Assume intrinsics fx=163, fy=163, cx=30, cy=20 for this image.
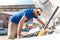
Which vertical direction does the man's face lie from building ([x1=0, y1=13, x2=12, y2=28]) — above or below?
above

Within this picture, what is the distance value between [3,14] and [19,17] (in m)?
0.16

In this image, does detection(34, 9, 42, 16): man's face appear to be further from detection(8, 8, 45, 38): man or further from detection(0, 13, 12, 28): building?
detection(0, 13, 12, 28): building

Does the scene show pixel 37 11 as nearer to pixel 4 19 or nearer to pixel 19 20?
pixel 19 20

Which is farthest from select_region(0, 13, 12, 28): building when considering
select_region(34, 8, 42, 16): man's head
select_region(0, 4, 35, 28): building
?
select_region(34, 8, 42, 16): man's head

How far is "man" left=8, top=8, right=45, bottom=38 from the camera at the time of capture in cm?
156

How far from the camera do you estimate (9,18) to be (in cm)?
156

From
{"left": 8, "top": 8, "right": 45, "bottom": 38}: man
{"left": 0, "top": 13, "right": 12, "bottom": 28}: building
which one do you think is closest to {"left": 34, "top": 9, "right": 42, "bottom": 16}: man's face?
{"left": 8, "top": 8, "right": 45, "bottom": 38}: man

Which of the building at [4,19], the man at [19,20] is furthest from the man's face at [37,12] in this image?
the building at [4,19]

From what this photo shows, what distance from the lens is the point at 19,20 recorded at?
1.57m

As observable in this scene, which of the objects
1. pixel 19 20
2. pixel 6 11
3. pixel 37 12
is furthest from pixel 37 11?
pixel 6 11

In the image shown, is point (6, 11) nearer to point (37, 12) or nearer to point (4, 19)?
point (4, 19)

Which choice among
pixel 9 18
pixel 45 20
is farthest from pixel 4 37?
pixel 45 20

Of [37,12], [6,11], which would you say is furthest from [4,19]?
[37,12]

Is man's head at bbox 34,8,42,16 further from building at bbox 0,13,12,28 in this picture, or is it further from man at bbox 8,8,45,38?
building at bbox 0,13,12,28
